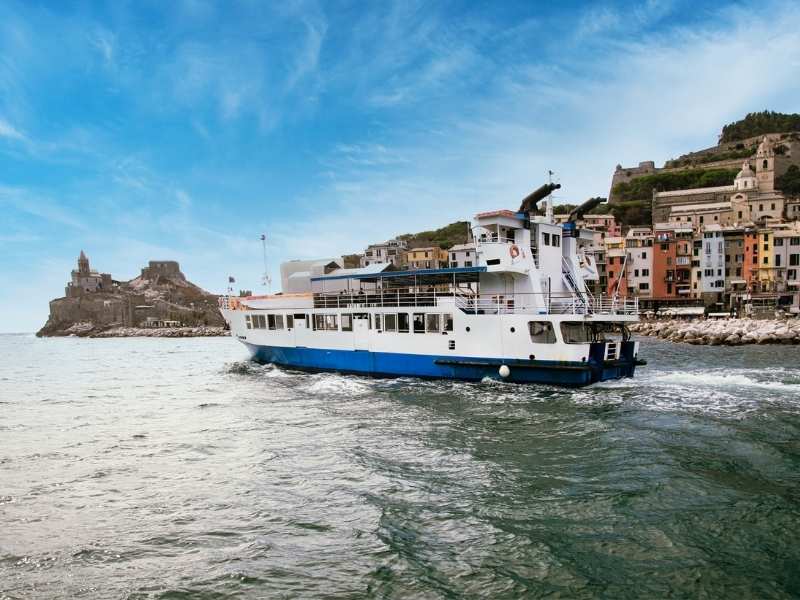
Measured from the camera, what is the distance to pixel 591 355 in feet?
66.8

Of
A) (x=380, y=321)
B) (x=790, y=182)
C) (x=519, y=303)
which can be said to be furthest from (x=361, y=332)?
(x=790, y=182)

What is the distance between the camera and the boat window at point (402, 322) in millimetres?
25312

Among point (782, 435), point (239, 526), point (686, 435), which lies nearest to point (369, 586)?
point (239, 526)

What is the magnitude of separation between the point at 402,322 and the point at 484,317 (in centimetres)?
476

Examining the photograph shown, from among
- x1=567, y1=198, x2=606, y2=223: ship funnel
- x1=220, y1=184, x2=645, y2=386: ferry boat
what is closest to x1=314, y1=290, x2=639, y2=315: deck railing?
x1=220, y1=184, x2=645, y2=386: ferry boat

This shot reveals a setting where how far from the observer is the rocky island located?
139 metres

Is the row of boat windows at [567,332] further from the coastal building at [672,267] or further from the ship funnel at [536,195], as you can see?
the coastal building at [672,267]

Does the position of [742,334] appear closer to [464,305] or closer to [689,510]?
[464,305]

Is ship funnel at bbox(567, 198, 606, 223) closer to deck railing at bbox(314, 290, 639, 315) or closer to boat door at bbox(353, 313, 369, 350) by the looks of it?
deck railing at bbox(314, 290, 639, 315)

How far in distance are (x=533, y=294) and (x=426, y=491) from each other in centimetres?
1503

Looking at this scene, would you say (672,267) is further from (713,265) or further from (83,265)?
(83,265)

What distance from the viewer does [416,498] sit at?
9.80m

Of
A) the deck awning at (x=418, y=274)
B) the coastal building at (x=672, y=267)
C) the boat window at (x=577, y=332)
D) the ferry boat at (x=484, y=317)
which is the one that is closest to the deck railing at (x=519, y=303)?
the ferry boat at (x=484, y=317)

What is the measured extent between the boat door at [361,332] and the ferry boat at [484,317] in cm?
6
